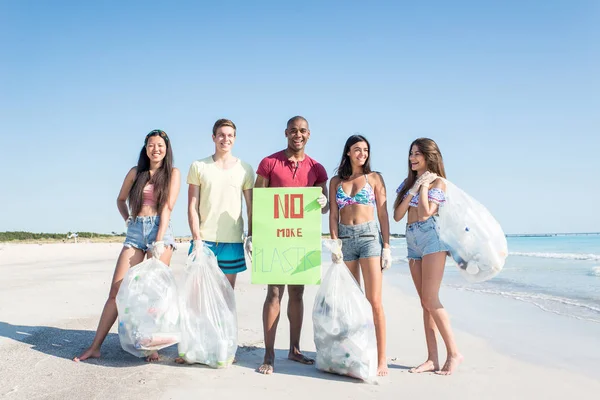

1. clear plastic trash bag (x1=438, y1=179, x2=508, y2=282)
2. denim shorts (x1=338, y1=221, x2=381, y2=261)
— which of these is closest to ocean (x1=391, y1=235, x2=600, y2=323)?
clear plastic trash bag (x1=438, y1=179, x2=508, y2=282)

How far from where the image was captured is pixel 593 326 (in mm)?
5355

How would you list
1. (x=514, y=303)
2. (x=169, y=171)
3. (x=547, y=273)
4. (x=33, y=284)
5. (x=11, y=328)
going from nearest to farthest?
(x=169, y=171) < (x=11, y=328) < (x=514, y=303) < (x=33, y=284) < (x=547, y=273)

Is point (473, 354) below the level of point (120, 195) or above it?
below

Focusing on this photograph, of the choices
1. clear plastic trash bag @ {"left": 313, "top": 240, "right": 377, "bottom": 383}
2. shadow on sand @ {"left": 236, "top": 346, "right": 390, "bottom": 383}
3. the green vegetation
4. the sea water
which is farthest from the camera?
the green vegetation

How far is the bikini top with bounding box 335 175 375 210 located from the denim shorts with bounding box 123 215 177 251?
4.79ft

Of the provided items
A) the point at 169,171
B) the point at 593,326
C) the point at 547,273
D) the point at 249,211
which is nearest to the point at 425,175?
the point at 249,211

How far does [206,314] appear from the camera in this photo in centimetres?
365

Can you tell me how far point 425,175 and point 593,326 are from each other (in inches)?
127

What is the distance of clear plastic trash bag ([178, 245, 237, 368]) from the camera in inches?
143

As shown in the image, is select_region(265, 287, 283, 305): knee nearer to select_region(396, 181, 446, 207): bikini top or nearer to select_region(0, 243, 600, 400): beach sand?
select_region(0, 243, 600, 400): beach sand

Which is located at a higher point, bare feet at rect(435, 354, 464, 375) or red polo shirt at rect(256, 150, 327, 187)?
red polo shirt at rect(256, 150, 327, 187)

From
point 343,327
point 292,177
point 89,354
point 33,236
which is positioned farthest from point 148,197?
point 33,236

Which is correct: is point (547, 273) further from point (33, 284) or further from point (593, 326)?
point (33, 284)

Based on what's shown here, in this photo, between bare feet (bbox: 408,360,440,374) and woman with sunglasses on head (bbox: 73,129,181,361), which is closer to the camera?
bare feet (bbox: 408,360,440,374)
